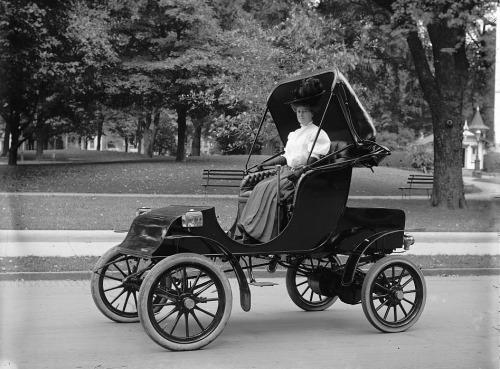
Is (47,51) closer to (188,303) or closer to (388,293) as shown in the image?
(388,293)

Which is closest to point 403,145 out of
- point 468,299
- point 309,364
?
point 468,299

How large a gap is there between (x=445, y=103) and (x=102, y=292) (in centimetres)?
1747

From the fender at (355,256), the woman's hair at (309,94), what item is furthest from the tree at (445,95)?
the fender at (355,256)

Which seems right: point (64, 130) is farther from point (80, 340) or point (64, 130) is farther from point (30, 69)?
point (80, 340)

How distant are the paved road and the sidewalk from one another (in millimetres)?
3174

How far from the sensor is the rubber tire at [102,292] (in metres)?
7.31

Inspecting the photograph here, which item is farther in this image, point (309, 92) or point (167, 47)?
point (167, 47)

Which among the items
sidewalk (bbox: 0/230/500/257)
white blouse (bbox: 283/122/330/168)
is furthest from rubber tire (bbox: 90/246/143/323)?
sidewalk (bbox: 0/230/500/257)

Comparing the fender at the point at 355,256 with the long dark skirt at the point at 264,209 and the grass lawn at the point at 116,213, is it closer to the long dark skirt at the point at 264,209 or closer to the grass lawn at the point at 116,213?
the long dark skirt at the point at 264,209

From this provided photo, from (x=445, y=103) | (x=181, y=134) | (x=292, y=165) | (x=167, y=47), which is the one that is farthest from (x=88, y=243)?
(x=181, y=134)

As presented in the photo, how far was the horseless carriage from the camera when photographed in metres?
6.57

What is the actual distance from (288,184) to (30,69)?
962 inches

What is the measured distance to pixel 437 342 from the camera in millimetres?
7109

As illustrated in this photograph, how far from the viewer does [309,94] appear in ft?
25.3
